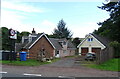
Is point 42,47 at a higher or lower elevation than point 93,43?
lower

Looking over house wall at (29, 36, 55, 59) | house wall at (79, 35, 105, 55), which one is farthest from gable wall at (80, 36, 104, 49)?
house wall at (29, 36, 55, 59)

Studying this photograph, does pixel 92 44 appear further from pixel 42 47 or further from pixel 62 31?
pixel 62 31

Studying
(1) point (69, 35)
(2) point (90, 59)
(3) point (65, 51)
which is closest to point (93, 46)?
(3) point (65, 51)

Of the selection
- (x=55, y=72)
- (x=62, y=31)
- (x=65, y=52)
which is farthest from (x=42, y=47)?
(x=62, y=31)

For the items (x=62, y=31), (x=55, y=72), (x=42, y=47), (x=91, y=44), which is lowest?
(x=55, y=72)

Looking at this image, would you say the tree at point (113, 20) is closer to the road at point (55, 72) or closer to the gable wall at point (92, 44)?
the gable wall at point (92, 44)

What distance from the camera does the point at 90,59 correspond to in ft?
90.9

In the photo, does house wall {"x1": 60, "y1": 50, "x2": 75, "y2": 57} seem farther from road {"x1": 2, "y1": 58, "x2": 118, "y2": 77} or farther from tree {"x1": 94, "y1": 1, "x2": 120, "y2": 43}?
road {"x1": 2, "y1": 58, "x2": 118, "y2": 77}

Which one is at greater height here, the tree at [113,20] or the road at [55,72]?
the tree at [113,20]

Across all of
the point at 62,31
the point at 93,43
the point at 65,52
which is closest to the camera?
the point at 93,43

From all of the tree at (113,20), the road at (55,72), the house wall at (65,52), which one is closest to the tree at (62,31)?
the house wall at (65,52)

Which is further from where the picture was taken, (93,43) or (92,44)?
(92,44)

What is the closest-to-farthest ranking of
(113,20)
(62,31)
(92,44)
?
1. (113,20)
2. (92,44)
3. (62,31)

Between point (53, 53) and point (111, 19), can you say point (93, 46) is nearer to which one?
point (111, 19)
